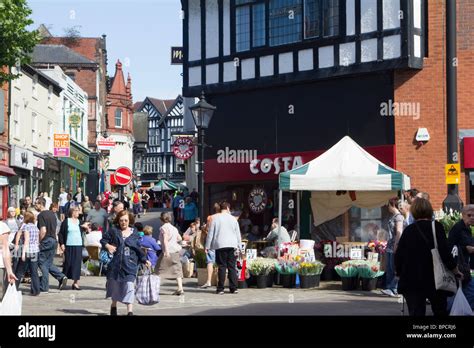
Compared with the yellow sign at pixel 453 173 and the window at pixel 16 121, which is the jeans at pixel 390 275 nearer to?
the yellow sign at pixel 453 173

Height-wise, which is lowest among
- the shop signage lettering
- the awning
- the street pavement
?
the street pavement

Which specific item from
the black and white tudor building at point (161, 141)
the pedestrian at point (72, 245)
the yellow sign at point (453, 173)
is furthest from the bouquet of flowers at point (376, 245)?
the black and white tudor building at point (161, 141)

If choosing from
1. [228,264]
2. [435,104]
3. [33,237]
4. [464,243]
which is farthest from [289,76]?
[464,243]

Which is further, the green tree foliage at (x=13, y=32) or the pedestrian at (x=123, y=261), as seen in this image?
the green tree foliage at (x=13, y=32)

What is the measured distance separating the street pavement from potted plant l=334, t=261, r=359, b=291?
0.89ft

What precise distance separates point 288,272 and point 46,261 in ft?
15.9

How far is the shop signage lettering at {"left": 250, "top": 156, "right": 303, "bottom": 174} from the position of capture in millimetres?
25663

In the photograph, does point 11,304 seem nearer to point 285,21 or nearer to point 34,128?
point 285,21

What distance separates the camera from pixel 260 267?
685 inches

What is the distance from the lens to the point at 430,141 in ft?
75.9

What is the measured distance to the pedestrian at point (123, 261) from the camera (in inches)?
488

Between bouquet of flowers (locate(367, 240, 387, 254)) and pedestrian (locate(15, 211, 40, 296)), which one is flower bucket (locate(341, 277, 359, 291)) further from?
pedestrian (locate(15, 211, 40, 296))

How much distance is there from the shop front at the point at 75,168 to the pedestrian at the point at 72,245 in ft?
102

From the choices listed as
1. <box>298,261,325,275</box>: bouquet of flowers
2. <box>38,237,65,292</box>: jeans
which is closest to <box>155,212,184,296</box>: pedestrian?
<box>38,237,65,292</box>: jeans
